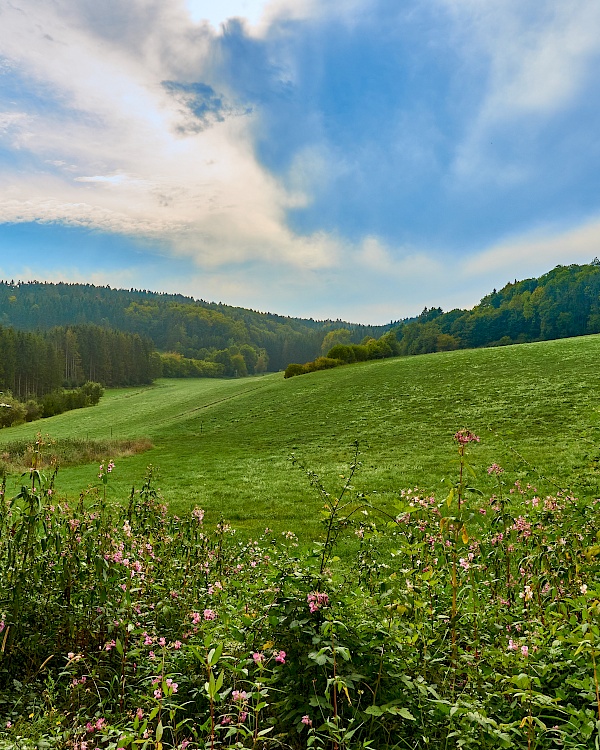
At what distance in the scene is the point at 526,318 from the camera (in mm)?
80500

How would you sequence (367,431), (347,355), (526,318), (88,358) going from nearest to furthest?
(367,431)
(347,355)
(526,318)
(88,358)

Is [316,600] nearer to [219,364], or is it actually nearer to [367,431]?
[367,431]

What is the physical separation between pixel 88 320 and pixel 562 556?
19733 centimetres

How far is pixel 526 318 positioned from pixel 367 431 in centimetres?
6510

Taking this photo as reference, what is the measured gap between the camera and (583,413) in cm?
2228

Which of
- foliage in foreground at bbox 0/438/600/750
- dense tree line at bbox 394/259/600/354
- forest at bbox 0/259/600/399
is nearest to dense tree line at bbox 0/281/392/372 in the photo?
forest at bbox 0/259/600/399

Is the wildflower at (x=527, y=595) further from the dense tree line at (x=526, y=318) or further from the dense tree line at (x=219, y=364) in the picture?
the dense tree line at (x=219, y=364)

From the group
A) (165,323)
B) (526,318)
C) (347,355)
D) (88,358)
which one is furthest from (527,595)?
(165,323)

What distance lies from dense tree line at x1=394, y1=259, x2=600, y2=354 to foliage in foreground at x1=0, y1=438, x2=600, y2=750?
238 feet

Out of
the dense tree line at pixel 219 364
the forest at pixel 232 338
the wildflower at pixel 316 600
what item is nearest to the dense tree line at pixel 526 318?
the forest at pixel 232 338

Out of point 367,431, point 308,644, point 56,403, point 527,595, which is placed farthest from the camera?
point 56,403

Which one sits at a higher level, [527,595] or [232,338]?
[232,338]

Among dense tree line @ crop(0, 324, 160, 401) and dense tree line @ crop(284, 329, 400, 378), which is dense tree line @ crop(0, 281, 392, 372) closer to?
dense tree line @ crop(0, 324, 160, 401)

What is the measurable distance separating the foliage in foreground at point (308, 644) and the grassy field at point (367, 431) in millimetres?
2076
